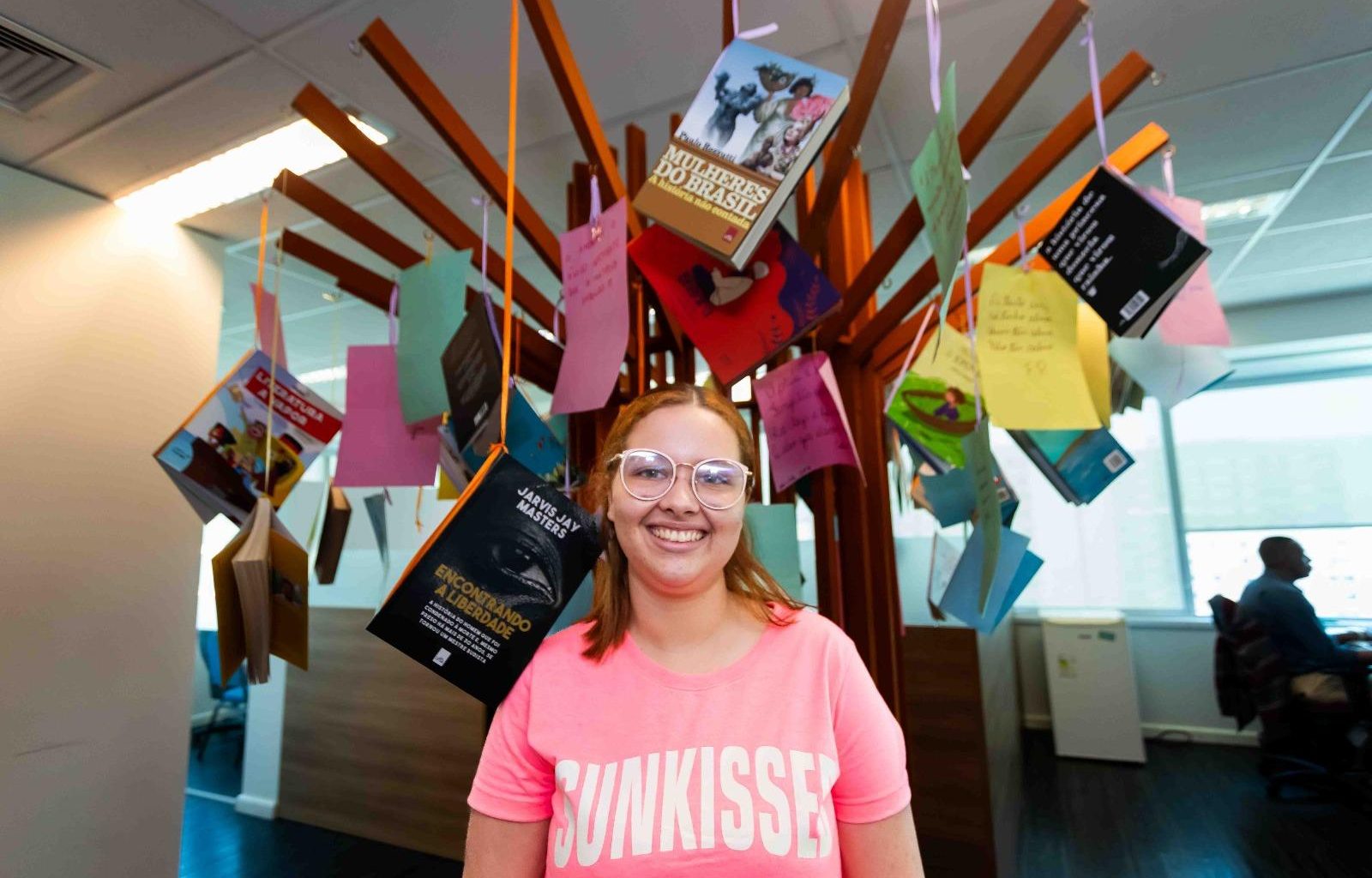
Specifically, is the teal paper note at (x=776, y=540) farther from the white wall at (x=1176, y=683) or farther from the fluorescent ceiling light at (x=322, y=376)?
the white wall at (x=1176, y=683)

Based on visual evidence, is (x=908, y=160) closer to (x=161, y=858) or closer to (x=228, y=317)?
(x=161, y=858)

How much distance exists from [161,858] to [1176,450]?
572 cm

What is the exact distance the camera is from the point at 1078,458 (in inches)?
49.5

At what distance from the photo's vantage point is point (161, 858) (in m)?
1.90

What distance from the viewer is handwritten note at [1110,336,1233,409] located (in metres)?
1.21

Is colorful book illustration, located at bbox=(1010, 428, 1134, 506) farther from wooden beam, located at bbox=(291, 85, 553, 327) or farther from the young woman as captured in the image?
wooden beam, located at bbox=(291, 85, 553, 327)

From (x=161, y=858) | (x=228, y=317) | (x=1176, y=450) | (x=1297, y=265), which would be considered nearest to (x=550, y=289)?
(x=228, y=317)

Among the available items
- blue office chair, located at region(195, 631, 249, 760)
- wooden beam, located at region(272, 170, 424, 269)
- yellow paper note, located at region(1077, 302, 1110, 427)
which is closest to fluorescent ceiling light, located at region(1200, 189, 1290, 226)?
yellow paper note, located at region(1077, 302, 1110, 427)

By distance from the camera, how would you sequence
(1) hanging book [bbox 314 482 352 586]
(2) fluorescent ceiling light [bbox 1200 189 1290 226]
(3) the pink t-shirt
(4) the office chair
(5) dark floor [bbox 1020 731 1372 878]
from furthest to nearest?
(4) the office chair, (5) dark floor [bbox 1020 731 1372 878], (2) fluorescent ceiling light [bbox 1200 189 1290 226], (1) hanging book [bbox 314 482 352 586], (3) the pink t-shirt

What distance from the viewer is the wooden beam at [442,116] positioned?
2.92 feet

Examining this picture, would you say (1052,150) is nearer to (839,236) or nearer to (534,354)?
(839,236)

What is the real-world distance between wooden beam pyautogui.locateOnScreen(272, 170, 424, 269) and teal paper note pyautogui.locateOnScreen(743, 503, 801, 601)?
0.66 meters

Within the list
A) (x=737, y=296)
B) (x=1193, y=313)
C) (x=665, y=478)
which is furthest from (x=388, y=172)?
(x=1193, y=313)

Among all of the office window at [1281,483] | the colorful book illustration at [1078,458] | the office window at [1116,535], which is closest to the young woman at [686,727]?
the colorful book illustration at [1078,458]
